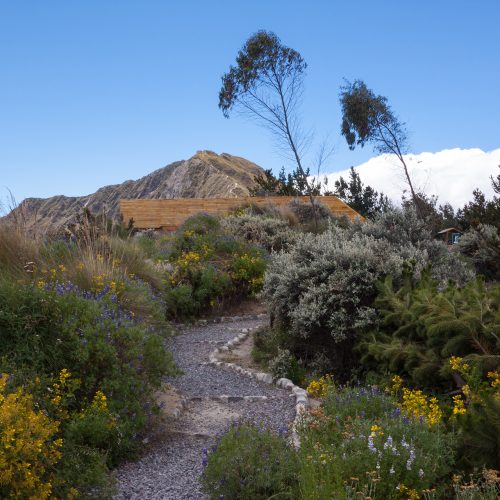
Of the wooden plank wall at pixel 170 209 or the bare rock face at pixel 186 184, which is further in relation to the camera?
the bare rock face at pixel 186 184

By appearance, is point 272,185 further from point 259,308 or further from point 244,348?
point 244,348

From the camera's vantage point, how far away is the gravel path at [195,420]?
4527 mm

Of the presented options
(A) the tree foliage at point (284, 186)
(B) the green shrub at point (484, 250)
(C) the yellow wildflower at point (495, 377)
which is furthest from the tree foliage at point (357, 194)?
(C) the yellow wildflower at point (495, 377)

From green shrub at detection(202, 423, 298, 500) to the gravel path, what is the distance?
0.43 meters

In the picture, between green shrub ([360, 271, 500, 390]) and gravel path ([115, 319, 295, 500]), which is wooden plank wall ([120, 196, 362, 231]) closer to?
Result: gravel path ([115, 319, 295, 500])

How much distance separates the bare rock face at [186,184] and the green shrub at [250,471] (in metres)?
34.7

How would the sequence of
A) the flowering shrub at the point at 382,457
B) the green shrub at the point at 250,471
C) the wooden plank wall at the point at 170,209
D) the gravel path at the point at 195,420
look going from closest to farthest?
1. the flowering shrub at the point at 382,457
2. the green shrub at the point at 250,471
3. the gravel path at the point at 195,420
4. the wooden plank wall at the point at 170,209

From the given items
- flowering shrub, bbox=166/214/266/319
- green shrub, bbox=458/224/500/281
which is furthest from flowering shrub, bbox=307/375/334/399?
green shrub, bbox=458/224/500/281

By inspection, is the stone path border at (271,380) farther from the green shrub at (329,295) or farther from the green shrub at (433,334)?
the green shrub at (433,334)

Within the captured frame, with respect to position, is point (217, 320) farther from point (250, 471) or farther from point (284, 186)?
point (284, 186)

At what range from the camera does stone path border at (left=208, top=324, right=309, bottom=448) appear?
5.08 meters

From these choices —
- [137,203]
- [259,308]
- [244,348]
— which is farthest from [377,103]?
[244,348]

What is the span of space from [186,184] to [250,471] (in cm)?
4515

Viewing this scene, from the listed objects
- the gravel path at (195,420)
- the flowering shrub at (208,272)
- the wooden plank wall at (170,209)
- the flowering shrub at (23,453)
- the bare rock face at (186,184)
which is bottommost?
the gravel path at (195,420)
